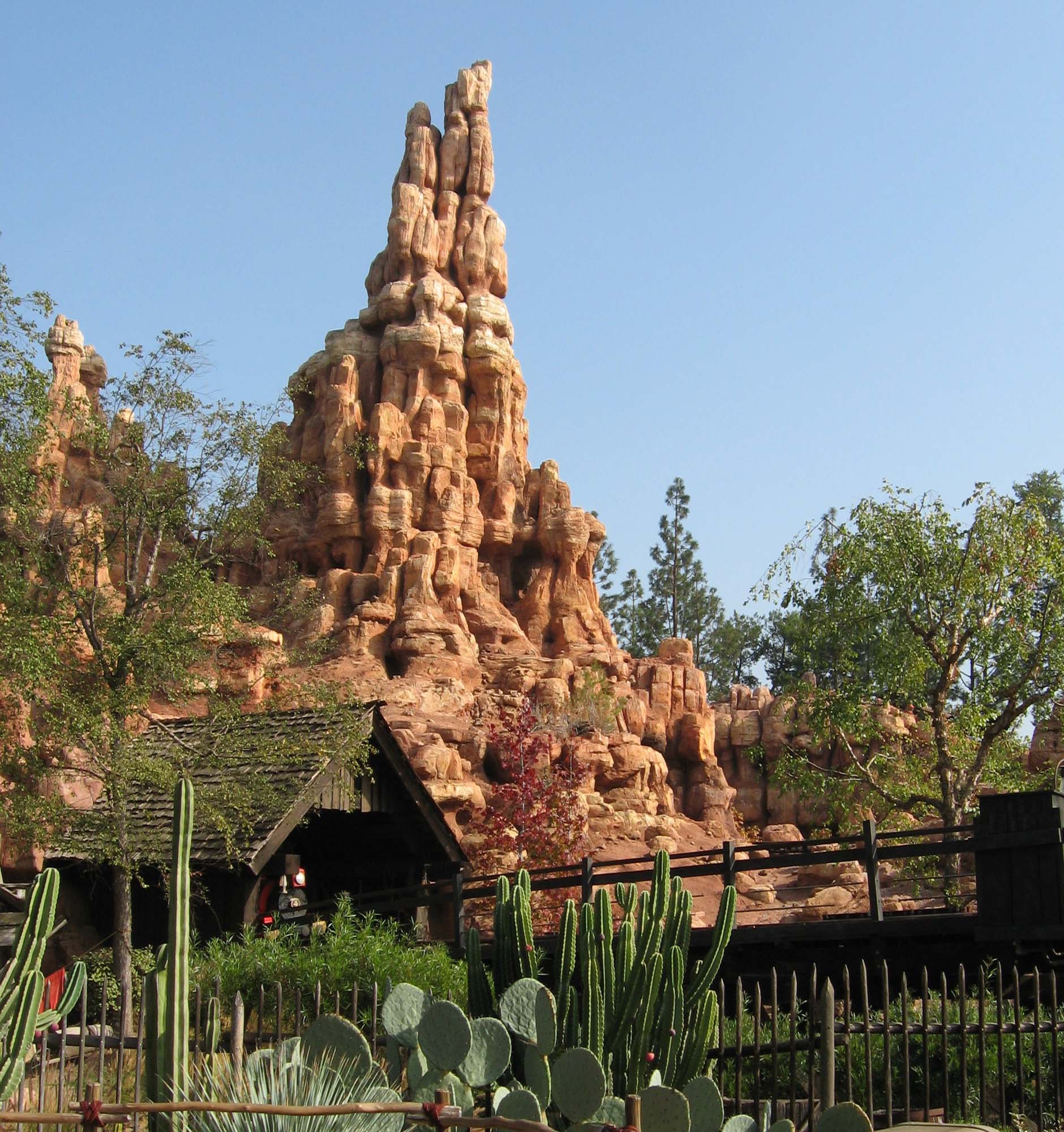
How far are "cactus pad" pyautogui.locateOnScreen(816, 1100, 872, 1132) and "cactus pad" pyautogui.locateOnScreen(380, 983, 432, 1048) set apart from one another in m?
1.81

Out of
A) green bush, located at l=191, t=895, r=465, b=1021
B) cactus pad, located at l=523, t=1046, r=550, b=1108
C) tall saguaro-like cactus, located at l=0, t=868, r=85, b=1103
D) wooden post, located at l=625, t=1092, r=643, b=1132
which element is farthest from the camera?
green bush, located at l=191, t=895, r=465, b=1021

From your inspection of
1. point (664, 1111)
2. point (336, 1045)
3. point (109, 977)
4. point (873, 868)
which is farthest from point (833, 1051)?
point (109, 977)

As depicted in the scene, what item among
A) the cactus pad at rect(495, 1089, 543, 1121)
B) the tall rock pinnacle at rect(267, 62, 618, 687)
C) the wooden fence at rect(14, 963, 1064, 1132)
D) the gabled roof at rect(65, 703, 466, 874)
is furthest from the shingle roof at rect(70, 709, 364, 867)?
the tall rock pinnacle at rect(267, 62, 618, 687)

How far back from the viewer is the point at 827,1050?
7.68 m

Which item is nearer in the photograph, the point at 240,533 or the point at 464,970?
the point at 464,970

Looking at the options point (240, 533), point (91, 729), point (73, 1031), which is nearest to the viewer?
point (73, 1031)

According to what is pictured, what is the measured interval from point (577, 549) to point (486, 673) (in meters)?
6.04

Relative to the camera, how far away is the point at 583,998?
6668 mm

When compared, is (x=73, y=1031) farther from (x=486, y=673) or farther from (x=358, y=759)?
(x=486, y=673)

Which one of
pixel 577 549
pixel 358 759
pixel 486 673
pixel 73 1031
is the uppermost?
pixel 577 549

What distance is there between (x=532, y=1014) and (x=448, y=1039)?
0.65m

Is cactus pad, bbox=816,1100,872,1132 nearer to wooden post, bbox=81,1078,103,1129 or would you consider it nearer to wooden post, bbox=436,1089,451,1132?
wooden post, bbox=436,1089,451,1132

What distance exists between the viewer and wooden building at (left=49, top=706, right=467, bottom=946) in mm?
13602

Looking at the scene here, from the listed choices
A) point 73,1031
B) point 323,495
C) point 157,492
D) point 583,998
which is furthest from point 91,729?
point 323,495
